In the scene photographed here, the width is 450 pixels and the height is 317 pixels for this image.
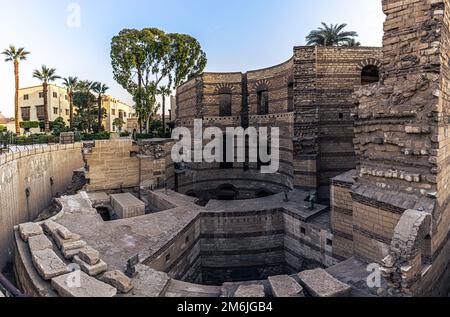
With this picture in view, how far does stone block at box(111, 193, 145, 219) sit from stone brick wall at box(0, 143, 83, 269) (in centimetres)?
363

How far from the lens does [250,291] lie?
527 cm

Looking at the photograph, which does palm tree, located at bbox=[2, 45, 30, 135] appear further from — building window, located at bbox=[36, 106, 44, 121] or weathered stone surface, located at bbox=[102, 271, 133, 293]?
weathered stone surface, located at bbox=[102, 271, 133, 293]

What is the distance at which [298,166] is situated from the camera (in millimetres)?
14766

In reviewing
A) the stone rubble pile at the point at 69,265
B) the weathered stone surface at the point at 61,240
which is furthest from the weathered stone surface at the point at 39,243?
the weathered stone surface at the point at 61,240

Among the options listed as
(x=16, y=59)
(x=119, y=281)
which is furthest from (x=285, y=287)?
(x=16, y=59)

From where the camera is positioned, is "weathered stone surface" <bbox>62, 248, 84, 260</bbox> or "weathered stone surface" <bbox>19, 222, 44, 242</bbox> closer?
"weathered stone surface" <bbox>62, 248, 84, 260</bbox>

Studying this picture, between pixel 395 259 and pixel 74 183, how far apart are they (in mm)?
15969

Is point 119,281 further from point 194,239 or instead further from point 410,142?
point 410,142

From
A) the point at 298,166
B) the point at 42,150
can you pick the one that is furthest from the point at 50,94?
the point at 298,166

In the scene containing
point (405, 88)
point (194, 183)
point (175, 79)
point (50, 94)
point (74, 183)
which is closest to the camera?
point (405, 88)

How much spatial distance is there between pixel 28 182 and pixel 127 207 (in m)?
4.92

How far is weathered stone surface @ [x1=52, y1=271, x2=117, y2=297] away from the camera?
5.00 metres

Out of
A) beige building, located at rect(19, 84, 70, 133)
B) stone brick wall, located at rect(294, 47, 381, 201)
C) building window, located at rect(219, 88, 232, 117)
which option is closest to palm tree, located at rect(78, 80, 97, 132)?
beige building, located at rect(19, 84, 70, 133)

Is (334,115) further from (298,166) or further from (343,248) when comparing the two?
(343,248)
